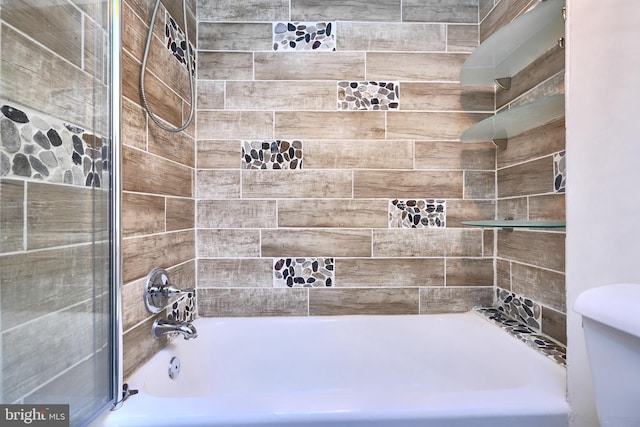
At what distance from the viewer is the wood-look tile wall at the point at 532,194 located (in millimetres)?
1042

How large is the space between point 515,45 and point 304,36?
91 centimetres

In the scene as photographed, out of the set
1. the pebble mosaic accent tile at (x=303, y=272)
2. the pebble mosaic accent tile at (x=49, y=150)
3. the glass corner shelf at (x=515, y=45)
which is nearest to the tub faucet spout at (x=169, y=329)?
the pebble mosaic accent tile at (x=303, y=272)

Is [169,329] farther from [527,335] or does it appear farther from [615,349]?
[527,335]

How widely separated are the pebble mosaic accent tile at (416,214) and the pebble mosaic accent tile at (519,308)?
0.42m

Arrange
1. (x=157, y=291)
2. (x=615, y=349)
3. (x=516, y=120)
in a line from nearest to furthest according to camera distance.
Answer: (x=615, y=349), (x=157, y=291), (x=516, y=120)

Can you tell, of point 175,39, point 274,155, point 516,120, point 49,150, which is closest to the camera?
point 49,150

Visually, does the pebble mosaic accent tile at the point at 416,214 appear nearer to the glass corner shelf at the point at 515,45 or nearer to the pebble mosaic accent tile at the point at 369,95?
the pebble mosaic accent tile at the point at 369,95

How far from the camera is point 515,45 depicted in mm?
1121

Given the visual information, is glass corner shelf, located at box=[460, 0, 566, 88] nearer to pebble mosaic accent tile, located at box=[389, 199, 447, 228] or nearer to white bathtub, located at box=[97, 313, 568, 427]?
pebble mosaic accent tile, located at box=[389, 199, 447, 228]

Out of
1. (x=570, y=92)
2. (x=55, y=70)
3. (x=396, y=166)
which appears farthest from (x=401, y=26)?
(x=55, y=70)

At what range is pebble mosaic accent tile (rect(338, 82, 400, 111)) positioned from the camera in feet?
4.66

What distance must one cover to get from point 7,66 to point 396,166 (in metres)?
1.31

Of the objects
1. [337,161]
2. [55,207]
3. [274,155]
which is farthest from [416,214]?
[55,207]

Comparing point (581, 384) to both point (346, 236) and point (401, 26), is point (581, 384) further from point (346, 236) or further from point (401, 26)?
point (401, 26)
